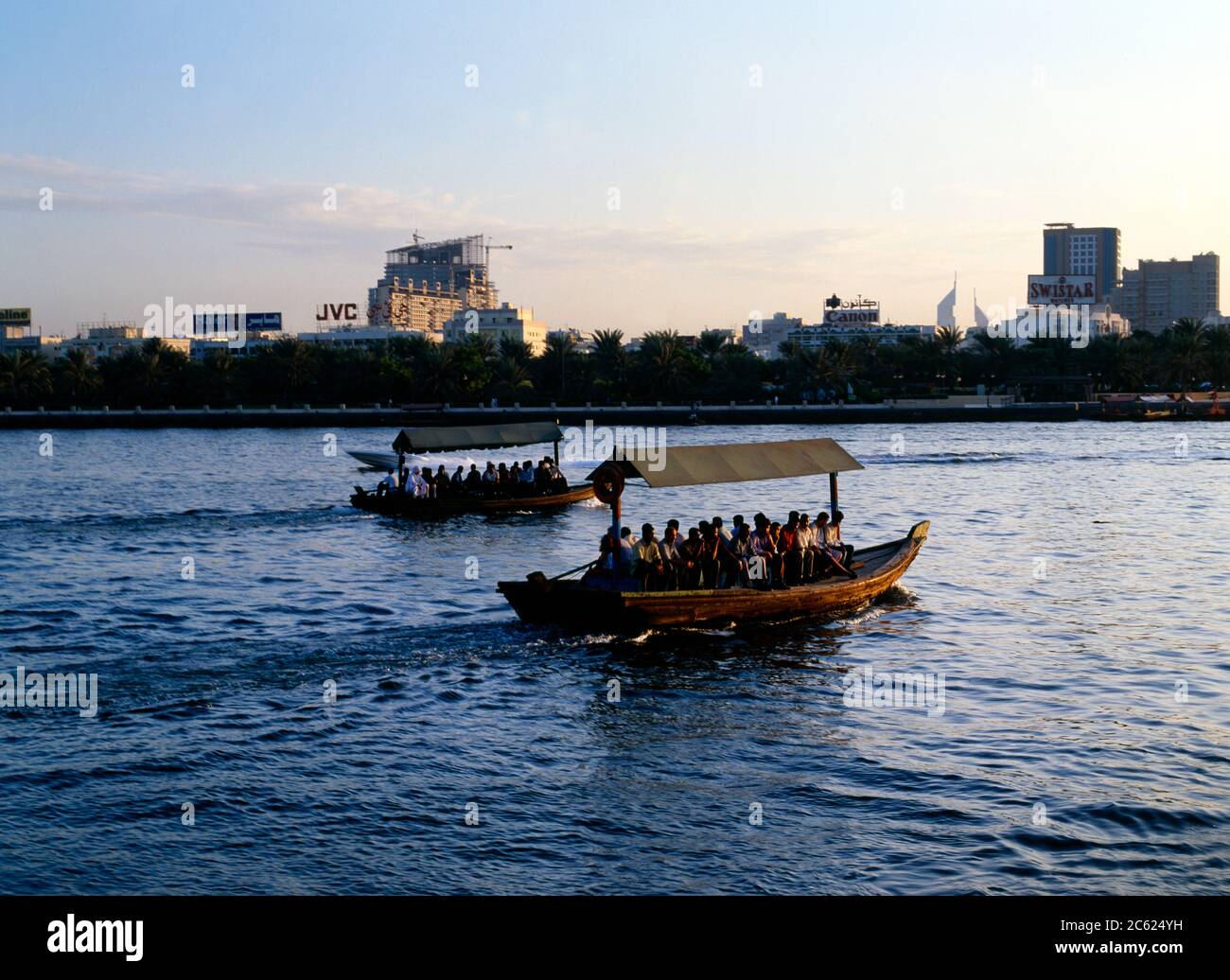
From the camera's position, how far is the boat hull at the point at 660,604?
25.2 m

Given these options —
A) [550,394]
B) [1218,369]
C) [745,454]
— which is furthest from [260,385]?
[745,454]

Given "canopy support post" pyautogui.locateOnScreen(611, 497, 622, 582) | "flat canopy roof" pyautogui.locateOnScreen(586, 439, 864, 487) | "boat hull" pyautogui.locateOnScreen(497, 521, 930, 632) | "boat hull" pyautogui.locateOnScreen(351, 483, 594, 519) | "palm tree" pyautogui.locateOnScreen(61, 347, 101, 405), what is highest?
"palm tree" pyautogui.locateOnScreen(61, 347, 101, 405)

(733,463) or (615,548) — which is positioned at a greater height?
(733,463)

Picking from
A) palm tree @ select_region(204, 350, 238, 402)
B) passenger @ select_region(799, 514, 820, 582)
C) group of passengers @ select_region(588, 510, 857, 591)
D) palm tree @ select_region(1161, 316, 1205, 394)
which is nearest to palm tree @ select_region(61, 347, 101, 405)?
palm tree @ select_region(204, 350, 238, 402)

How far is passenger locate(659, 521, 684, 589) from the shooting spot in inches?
1024

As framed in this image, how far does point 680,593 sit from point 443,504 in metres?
25.3

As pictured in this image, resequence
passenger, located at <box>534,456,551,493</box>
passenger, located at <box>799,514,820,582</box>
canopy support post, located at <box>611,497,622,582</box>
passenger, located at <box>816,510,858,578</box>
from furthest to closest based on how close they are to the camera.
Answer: passenger, located at <box>534,456,551,493</box> < passenger, located at <box>816,510,858,578</box> < passenger, located at <box>799,514,820,582</box> < canopy support post, located at <box>611,497,622,582</box>

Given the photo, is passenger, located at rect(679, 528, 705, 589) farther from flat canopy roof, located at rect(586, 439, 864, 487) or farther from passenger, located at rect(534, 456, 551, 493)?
passenger, located at rect(534, 456, 551, 493)

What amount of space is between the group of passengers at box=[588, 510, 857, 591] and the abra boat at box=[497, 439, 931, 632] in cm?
34

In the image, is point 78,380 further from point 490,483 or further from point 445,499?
point 445,499

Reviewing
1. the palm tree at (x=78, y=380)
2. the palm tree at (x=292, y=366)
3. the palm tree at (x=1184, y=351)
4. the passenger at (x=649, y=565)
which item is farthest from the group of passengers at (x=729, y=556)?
the palm tree at (x=78, y=380)

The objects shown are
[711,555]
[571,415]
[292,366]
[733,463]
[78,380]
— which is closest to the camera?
[711,555]

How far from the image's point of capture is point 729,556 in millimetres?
27078

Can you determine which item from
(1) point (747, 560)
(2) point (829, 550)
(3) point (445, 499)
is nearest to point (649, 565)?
(1) point (747, 560)
